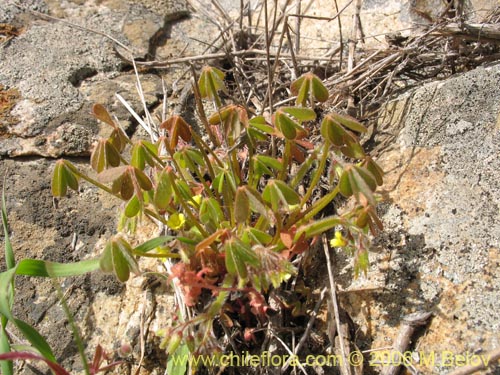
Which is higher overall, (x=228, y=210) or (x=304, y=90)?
(x=304, y=90)

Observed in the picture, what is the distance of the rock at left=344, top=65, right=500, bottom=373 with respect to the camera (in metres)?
1.42

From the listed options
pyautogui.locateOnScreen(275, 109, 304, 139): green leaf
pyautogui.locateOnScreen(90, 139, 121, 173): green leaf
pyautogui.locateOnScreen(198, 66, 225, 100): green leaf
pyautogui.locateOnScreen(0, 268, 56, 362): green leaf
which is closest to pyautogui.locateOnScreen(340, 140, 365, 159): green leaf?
pyautogui.locateOnScreen(275, 109, 304, 139): green leaf

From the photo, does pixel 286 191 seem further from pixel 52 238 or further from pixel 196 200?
pixel 52 238

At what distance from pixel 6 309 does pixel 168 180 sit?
20.4 inches

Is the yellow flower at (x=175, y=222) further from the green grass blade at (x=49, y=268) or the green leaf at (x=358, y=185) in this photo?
the green leaf at (x=358, y=185)

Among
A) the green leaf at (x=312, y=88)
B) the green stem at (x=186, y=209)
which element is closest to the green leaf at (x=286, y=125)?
Result: the green leaf at (x=312, y=88)

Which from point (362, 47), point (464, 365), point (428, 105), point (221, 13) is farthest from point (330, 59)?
point (464, 365)

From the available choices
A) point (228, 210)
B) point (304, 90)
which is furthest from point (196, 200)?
point (304, 90)

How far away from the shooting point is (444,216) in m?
1.62

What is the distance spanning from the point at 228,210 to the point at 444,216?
27.0 inches

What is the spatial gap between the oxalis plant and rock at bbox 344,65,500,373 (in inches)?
6.8

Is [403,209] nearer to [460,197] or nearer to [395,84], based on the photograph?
[460,197]

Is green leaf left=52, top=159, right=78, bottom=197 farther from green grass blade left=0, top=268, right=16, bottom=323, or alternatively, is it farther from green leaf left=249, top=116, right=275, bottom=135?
green leaf left=249, top=116, right=275, bottom=135

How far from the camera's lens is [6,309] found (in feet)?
4.19
